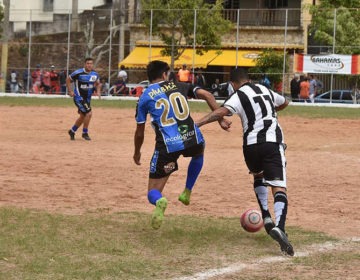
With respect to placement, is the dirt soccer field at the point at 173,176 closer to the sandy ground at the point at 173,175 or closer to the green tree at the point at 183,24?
the sandy ground at the point at 173,175

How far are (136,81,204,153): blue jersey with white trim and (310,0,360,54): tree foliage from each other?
32.1m

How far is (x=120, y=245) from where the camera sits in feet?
28.5

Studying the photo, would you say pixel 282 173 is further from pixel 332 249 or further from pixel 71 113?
pixel 71 113

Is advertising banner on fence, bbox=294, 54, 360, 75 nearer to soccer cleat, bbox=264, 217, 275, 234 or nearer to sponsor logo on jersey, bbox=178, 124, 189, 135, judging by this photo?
sponsor logo on jersey, bbox=178, 124, 189, 135

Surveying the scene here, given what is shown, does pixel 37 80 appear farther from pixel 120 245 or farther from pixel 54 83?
pixel 120 245

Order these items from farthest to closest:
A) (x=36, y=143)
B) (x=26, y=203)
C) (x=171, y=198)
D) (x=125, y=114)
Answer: (x=125, y=114) < (x=36, y=143) < (x=171, y=198) < (x=26, y=203)

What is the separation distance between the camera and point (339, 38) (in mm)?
41656

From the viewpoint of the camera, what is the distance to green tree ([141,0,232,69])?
4312cm

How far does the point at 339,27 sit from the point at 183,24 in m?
7.47

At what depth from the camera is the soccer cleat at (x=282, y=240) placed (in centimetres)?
827

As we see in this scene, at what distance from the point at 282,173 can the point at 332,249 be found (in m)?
0.87

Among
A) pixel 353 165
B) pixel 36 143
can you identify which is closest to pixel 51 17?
pixel 36 143

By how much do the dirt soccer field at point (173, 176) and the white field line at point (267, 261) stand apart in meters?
0.51

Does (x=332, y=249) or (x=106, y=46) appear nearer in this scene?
(x=332, y=249)
